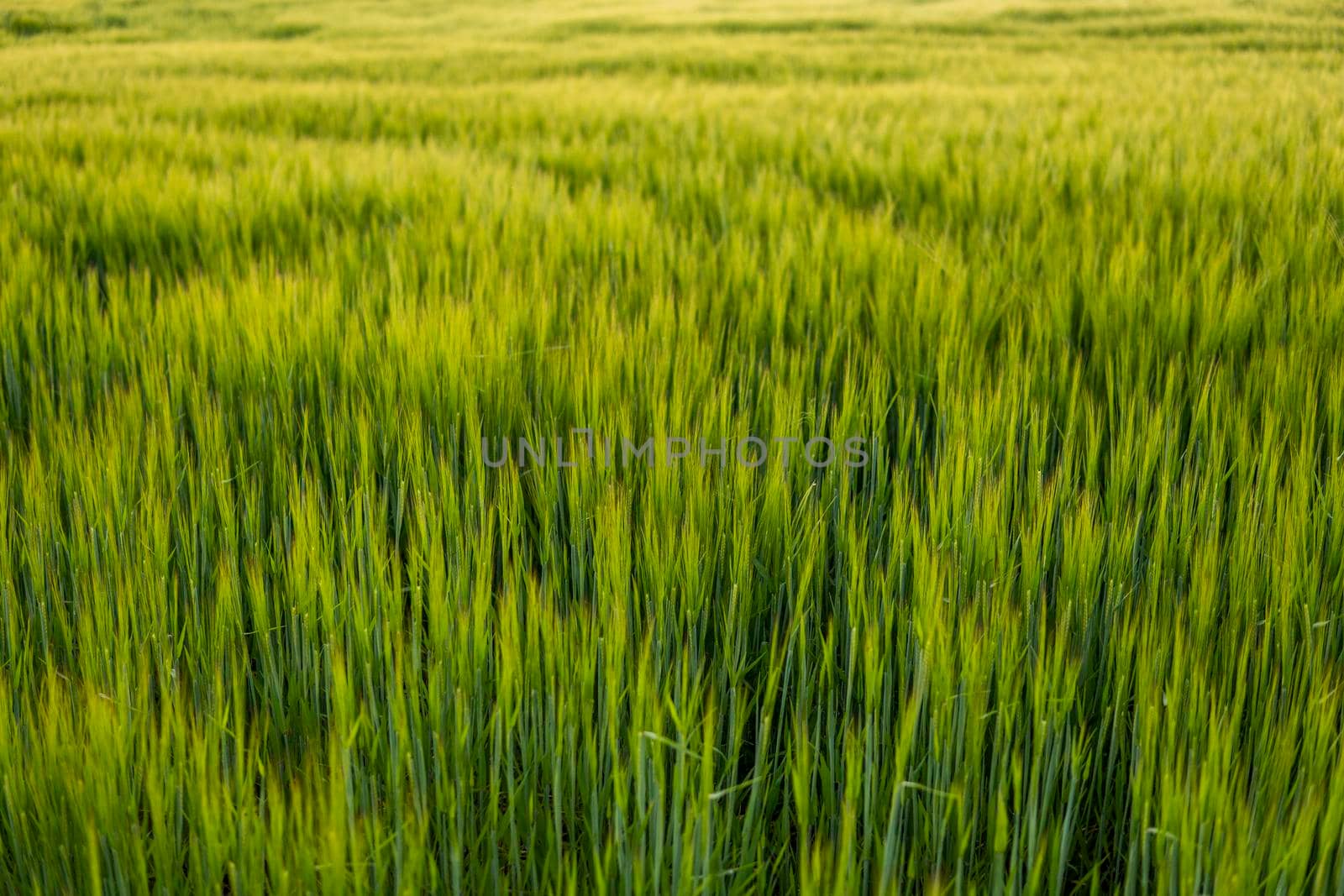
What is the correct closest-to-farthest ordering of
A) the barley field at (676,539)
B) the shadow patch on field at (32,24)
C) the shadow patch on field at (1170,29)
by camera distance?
the barley field at (676,539) → the shadow patch on field at (32,24) → the shadow patch on field at (1170,29)

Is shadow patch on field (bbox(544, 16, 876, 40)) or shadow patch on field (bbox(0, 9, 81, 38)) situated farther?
shadow patch on field (bbox(544, 16, 876, 40))

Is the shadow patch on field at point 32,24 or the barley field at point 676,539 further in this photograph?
the shadow patch on field at point 32,24

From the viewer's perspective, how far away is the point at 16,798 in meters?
0.51

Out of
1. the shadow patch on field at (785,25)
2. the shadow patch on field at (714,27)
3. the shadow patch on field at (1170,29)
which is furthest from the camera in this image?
the shadow patch on field at (785,25)

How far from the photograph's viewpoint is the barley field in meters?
0.51

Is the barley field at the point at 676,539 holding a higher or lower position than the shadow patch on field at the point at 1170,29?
lower

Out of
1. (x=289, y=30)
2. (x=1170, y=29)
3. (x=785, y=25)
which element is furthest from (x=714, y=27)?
(x=289, y=30)

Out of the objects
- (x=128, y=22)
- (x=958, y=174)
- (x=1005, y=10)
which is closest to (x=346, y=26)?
(x=128, y=22)

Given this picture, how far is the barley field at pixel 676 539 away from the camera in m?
0.51

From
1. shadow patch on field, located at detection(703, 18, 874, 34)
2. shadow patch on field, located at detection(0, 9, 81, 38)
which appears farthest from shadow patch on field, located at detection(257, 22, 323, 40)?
shadow patch on field, located at detection(703, 18, 874, 34)

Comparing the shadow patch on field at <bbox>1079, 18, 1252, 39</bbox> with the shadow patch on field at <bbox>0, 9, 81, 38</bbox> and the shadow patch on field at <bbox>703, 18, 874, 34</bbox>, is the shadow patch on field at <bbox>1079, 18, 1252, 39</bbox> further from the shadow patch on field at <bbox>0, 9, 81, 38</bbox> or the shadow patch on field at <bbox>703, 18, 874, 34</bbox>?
the shadow patch on field at <bbox>0, 9, 81, 38</bbox>

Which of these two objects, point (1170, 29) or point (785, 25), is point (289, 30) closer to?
point (785, 25)

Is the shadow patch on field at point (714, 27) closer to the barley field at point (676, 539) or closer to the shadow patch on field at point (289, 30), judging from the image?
the shadow patch on field at point (289, 30)

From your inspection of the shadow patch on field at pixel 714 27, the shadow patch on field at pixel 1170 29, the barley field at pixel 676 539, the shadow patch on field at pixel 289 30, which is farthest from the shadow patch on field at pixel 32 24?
the shadow patch on field at pixel 1170 29
